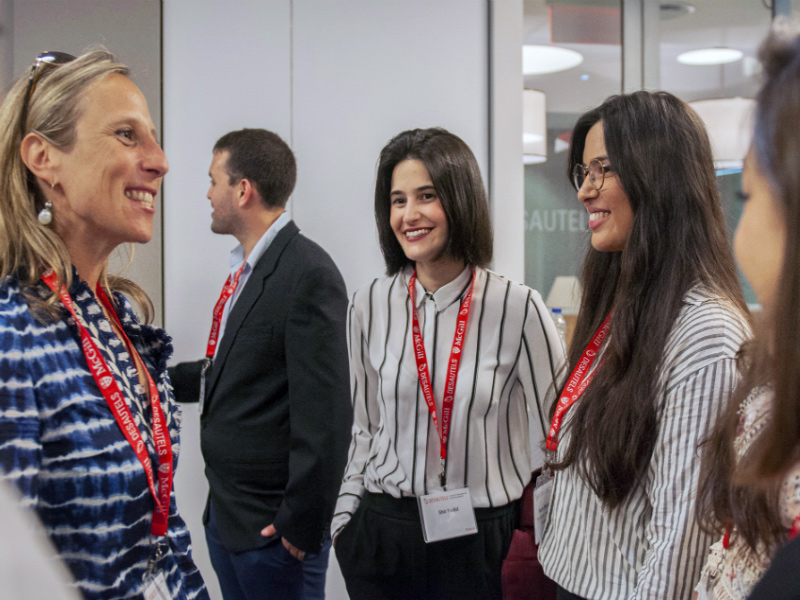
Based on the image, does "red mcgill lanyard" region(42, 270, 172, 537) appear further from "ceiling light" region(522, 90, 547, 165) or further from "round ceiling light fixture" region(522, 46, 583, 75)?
"round ceiling light fixture" region(522, 46, 583, 75)

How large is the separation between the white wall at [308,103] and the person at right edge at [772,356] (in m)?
2.49

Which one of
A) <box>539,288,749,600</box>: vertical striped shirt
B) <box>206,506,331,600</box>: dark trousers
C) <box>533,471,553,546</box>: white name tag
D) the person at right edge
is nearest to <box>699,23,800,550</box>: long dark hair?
the person at right edge

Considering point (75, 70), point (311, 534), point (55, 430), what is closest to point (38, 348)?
point (55, 430)

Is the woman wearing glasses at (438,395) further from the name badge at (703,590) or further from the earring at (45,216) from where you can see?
the earring at (45,216)

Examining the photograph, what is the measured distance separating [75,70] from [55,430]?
728mm

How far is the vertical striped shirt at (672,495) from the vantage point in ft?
4.02

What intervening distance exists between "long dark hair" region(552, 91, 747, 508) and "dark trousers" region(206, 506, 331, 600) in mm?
1285

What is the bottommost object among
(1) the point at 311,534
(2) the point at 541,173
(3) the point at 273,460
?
(1) the point at 311,534

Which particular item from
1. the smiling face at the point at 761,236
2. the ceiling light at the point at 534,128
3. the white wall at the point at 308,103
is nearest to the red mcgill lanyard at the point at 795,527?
the smiling face at the point at 761,236

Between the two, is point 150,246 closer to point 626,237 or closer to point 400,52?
point 400,52

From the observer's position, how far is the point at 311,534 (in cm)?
226

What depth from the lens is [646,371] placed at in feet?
4.39

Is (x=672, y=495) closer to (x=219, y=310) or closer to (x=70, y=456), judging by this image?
(x=70, y=456)

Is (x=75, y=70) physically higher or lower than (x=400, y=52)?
lower
